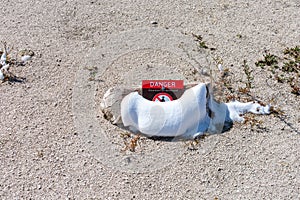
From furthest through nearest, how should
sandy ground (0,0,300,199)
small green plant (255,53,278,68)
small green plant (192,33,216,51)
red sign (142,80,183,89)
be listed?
small green plant (192,33,216,51)
small green plant (255,53,278,68)
red sign (142,80,183,89)
sandy ground (0,0,300,199)

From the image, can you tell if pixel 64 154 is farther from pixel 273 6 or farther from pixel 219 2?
pixel 273 6

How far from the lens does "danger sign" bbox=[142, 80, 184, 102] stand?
4.57 m

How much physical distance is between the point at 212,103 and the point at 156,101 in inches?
22.6

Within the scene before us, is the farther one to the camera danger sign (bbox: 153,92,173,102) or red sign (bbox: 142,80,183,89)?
red sign (bbox: 142,80,183,89)

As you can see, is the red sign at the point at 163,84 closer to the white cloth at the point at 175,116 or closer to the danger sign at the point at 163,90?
the danger sign at the point at 163,90

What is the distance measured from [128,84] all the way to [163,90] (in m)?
0.42

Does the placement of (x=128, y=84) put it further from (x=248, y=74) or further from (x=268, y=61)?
(x=268, y=61)

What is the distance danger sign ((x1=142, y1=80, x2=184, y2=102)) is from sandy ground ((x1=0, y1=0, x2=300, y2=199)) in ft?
0.68

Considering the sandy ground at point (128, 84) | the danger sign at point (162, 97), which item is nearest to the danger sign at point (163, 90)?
the danger sign at point (162, 97)

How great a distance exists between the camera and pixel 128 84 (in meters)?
4.83

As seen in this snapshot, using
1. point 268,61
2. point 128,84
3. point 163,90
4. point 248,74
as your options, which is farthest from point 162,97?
point 268,61

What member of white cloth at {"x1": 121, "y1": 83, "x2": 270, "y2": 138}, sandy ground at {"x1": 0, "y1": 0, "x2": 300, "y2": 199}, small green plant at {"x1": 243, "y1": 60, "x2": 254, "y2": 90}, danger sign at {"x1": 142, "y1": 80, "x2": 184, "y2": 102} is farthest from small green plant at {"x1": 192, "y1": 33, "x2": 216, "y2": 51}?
white cloth at {"x1": 121, "y1": 83, "x2": 270, "y2": 138}

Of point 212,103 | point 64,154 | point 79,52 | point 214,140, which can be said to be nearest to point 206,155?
point 214,140

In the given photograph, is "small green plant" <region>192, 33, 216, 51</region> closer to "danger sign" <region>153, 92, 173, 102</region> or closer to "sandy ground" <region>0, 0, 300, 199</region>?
"sandy ground" <region>0, 0, 300, 199</region>
